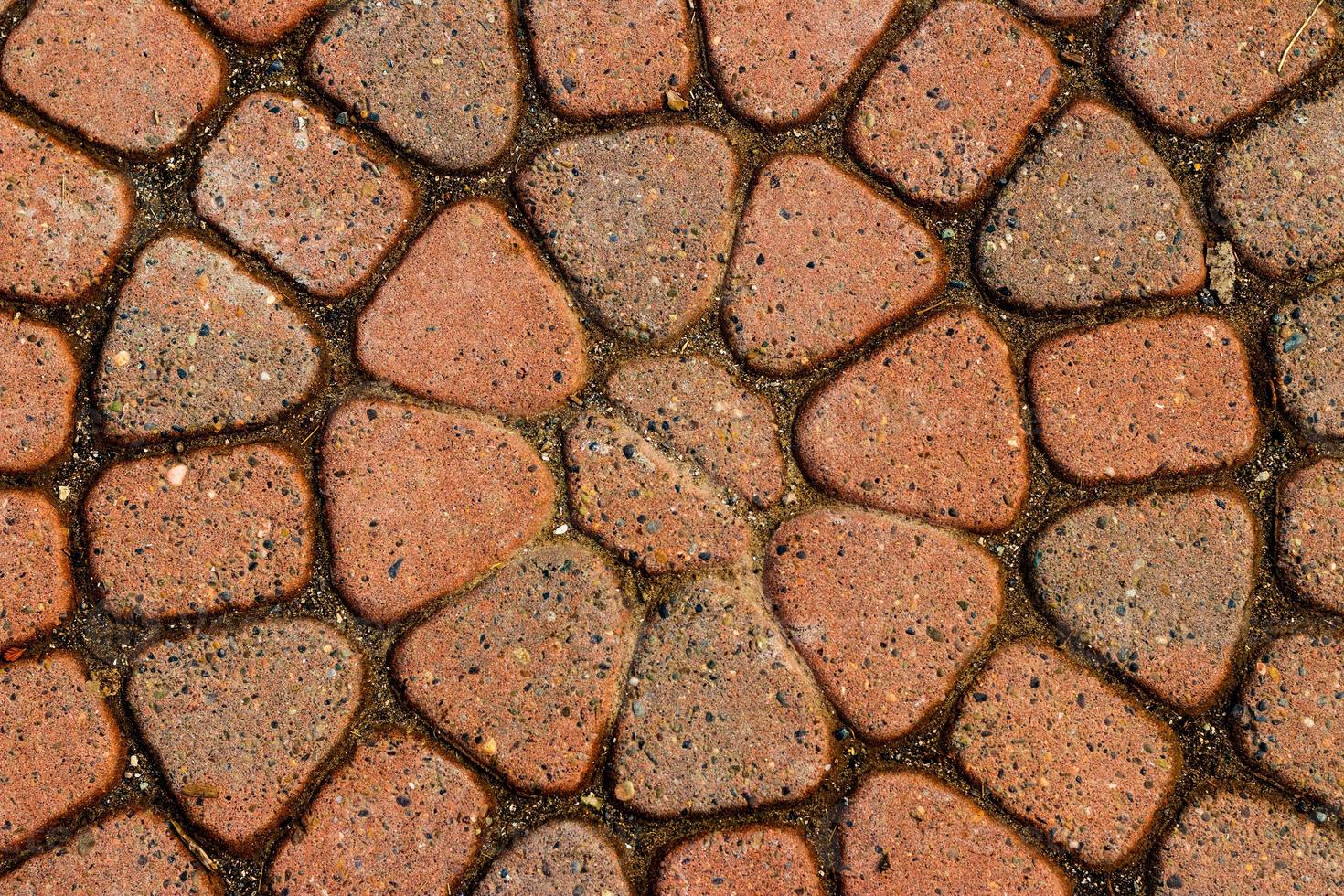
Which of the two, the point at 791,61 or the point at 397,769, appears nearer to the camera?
the point at 397,769

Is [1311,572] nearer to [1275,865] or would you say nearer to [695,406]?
[1275,865]

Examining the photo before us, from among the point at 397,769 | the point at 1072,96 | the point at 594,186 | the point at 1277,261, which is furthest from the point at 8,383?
the point at 1277,261

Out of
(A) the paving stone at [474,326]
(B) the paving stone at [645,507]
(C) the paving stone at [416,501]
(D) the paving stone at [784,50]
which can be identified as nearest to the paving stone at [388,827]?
(C) the paving stone at [416,501]

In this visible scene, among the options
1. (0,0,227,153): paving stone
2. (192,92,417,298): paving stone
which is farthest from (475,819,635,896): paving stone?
(0,0,227,153): paving stone

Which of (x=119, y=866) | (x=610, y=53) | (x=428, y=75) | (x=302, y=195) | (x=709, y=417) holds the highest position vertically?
(x=610, y=53)

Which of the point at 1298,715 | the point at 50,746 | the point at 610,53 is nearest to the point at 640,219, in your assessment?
the point at 610,53

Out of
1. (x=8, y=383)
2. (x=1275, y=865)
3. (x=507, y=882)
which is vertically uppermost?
(x=8, y=383)

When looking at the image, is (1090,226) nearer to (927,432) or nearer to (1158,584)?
(927,432)

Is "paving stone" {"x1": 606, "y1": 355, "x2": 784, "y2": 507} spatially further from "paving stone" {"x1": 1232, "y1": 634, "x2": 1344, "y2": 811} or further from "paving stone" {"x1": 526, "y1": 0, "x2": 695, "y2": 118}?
"paving stone" {"x1": 1232, "y1": 634, "x2": 1344, "y2": 811}
